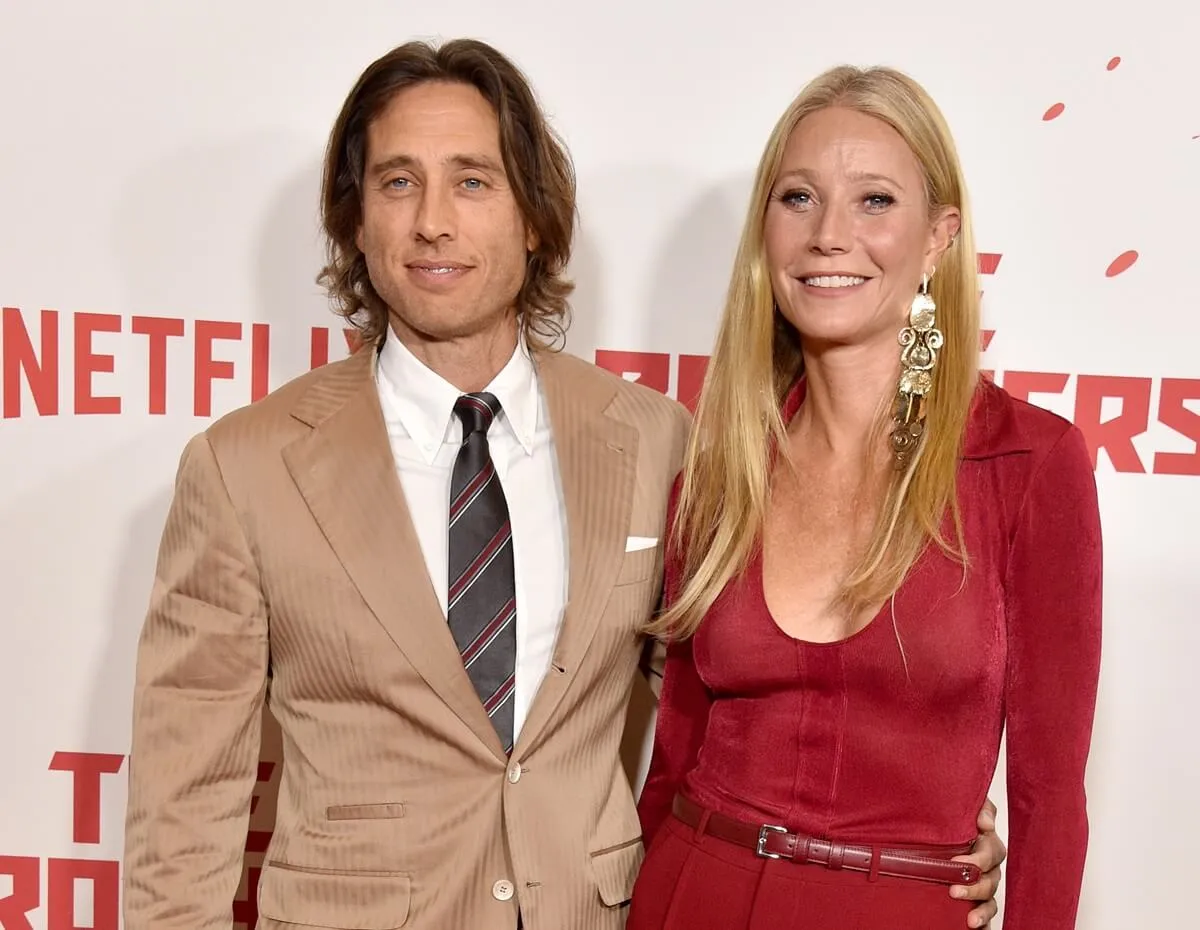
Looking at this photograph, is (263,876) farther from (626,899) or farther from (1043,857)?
(1043,857)

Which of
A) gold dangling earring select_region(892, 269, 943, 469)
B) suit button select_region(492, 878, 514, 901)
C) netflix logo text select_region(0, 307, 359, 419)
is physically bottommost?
suit button select_region(492, 878, 514, 901)

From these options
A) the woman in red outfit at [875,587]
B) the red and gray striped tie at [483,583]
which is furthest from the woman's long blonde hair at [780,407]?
the red and gray striped tie at [483,583]

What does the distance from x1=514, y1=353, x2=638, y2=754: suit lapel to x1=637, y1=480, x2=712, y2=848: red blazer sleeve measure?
11 centimetres

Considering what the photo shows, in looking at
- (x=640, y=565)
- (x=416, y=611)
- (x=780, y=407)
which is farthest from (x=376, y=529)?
(x=780, y=407)

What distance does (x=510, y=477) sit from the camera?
1.91 m

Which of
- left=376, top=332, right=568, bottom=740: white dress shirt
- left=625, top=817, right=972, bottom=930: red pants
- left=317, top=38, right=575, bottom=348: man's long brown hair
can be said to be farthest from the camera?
left=317, top=38, right=575, bottom=348: man's long brown hair

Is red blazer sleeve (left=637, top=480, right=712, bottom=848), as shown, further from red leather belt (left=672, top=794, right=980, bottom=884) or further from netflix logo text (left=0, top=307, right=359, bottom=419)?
netflix logo text (left=0, top=307, right=359, bottom=419)

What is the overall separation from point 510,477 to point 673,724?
48cm

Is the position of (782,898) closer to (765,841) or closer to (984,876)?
(765,841)

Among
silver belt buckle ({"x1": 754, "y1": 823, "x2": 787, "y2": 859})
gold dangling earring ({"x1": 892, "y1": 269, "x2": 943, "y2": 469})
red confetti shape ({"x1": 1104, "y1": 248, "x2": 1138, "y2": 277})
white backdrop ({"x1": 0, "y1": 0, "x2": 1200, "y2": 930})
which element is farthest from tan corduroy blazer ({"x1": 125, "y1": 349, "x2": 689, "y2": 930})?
red confetti shape ({"x1": 1104, "y1": 248, "x2": 1138, "y2": 277})

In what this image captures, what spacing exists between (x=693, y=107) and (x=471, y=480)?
0.97 m

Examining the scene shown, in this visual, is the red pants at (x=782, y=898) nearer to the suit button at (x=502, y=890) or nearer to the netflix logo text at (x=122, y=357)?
the suit button at (x=502, y=890)

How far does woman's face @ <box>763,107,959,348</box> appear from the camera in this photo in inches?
67.8

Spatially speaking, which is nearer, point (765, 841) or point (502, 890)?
point (765, 841)
